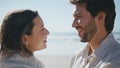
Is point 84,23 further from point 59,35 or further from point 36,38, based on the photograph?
point 59,35

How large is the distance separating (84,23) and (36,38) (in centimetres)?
33

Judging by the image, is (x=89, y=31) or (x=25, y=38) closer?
(x=89, y=31)

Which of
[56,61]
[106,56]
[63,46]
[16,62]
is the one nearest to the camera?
[106,56]

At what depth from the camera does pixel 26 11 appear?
2.22 metres

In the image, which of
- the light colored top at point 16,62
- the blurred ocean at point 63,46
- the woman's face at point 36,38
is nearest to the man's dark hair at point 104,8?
the woman's face at point 36,38

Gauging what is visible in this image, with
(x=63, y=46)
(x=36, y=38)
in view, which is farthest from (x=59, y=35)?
(x=36, y=38)

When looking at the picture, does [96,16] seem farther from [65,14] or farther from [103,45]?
[65,14]

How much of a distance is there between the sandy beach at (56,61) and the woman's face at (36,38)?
323cm

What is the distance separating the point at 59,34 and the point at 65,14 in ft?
5.33

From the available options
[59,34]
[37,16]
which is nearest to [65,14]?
[59,34]

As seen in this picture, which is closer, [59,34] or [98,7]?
[98,7]

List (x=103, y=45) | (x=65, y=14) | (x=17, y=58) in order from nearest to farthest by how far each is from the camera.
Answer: (x=103, y=45) < (x=17, y=58) < (x=65, y=14)

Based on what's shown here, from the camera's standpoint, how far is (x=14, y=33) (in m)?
2.19

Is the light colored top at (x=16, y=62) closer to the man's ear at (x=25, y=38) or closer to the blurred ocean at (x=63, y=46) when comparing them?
the man's ear at (x=25, y=38)
